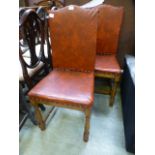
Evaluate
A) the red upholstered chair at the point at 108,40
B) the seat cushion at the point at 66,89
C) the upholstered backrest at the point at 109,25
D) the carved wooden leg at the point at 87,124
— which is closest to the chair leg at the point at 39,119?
the seat cushion at the point at 66,89

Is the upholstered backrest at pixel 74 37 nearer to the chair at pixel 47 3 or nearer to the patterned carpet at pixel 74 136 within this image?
the patterned carpet at pixel 74 136

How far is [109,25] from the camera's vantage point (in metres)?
1.82

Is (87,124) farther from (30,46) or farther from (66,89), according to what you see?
(30,46)

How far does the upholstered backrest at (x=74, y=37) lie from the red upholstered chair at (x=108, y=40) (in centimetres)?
23

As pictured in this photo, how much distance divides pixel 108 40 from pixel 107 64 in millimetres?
335

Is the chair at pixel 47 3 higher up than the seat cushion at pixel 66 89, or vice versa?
the chair at pixel 47 3

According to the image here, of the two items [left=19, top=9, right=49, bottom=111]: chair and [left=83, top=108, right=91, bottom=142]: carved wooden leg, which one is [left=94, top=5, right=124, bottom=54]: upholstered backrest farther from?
[left=83, top=108, right=91, bottom=142]: carved wooden leg

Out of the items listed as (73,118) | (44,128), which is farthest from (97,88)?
(44,128)

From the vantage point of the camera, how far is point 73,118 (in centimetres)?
174

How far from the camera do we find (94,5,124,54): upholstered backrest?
179 centimetres

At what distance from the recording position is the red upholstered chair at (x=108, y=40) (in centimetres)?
167
